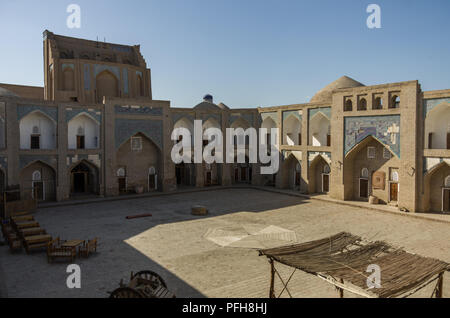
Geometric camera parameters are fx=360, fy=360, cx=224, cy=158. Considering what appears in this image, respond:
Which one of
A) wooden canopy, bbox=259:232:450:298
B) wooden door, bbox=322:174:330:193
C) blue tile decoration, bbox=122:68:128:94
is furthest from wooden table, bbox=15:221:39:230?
wooden door, bbox=322:174:330:193

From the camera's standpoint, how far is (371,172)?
68.7 feet

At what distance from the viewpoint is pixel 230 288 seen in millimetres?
9234

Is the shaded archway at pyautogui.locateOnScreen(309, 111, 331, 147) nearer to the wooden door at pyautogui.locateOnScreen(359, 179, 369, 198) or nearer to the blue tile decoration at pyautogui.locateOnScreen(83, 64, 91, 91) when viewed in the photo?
the wooden door at pyautogui.locateOnScreen(359, 179, 369, 198)

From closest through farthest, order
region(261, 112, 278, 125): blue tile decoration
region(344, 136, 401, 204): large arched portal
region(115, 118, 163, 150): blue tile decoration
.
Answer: region(344, 136, 401, 204): large arched portal
region(115, 118, 163, 150): blue tile decoration
region(261, 112, 278, 125): blue tile decoration

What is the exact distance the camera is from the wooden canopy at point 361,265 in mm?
6113

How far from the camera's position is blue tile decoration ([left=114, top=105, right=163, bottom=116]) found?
76.3 ft

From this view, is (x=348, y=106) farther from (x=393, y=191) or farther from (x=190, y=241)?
(x=190, y=241)

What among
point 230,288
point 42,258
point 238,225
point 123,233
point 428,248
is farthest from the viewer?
point 238,225

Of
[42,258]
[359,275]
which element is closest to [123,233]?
[42,258]

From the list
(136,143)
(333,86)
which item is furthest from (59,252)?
(333,86)

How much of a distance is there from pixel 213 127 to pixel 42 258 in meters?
18.0

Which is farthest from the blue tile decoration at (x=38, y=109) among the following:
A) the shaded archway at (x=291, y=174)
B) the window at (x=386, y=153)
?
the window at (x=386, y=153)

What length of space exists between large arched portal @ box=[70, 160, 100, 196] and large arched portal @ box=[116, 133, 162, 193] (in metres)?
1.80
